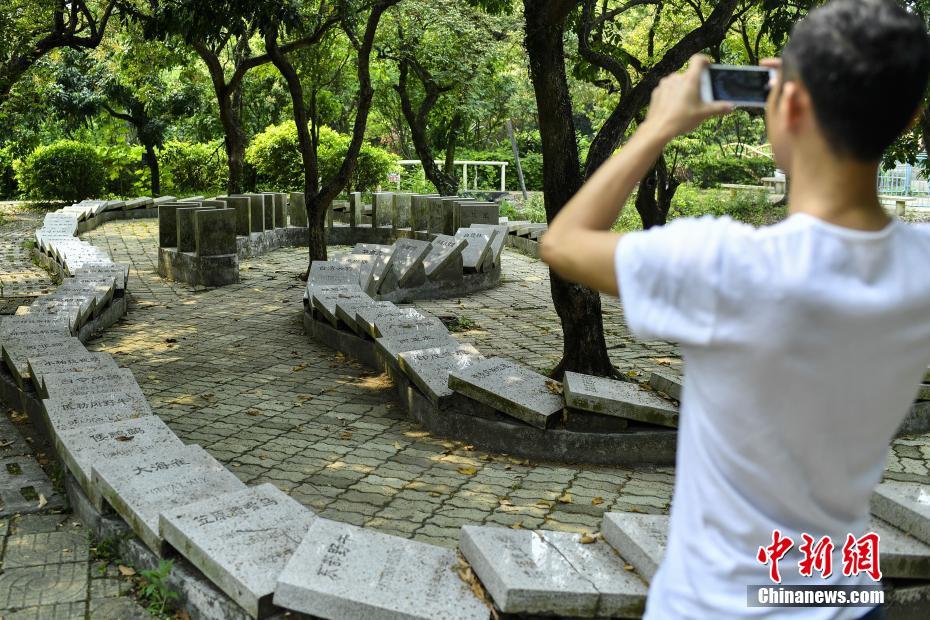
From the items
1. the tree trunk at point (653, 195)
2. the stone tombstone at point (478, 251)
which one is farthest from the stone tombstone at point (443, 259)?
the tree trunk at point (653, 195)

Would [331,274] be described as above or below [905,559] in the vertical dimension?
above

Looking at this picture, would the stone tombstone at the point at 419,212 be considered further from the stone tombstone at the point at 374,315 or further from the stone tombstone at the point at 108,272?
the stone tombstone at the point at 374,315

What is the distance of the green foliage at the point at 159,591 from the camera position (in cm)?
396

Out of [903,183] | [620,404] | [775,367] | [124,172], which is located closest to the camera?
[775,367]

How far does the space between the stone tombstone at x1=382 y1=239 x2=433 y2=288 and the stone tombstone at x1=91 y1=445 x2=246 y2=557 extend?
7.38m

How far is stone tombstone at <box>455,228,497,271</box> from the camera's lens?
13.2m

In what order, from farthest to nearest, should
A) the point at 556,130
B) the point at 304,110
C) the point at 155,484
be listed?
the point at 304,110
the point at 556,130
the point at 155,484

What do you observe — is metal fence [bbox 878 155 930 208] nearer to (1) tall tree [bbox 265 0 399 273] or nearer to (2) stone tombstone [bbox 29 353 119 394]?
(1) tall tree [bbox 265 0 399 273]

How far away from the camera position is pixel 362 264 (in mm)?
11766

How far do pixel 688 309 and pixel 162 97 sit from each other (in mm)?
27441

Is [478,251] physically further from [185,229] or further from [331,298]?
[185,229]

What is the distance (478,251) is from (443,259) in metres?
0.87

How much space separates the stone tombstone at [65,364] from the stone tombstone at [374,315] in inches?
89.2

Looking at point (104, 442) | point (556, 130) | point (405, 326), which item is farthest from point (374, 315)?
point (104, 442)
